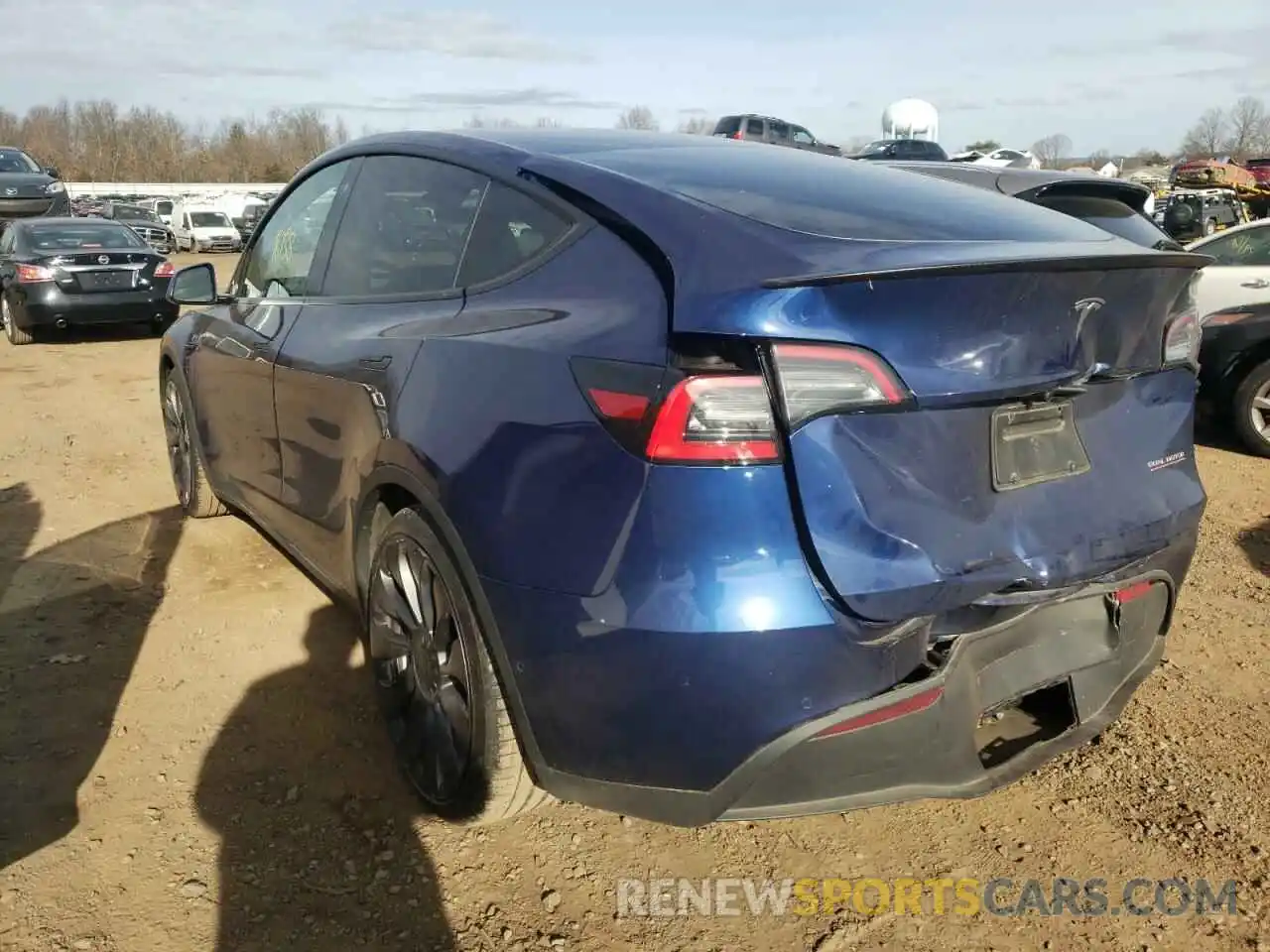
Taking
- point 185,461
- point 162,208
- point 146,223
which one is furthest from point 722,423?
point 162,208

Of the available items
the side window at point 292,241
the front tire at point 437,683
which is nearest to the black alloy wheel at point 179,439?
the side window at point 292,241

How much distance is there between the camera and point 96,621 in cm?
378

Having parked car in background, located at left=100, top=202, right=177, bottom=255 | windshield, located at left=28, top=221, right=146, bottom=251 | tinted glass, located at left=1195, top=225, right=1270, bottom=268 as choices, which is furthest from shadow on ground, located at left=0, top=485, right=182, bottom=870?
parked car in background, located at left=100, top=202, right=177, bottom=255

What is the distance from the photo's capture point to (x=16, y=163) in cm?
1864

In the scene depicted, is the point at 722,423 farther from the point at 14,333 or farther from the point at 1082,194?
the point at 14,333

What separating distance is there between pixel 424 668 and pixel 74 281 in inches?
421

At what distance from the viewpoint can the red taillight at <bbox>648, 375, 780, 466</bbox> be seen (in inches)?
70.8

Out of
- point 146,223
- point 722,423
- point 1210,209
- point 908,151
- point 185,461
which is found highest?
point 908,151

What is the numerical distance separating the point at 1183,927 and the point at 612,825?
1.31m

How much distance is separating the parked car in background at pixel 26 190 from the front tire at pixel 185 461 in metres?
15.2

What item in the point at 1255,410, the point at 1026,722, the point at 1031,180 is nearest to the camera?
the point at 1026,722

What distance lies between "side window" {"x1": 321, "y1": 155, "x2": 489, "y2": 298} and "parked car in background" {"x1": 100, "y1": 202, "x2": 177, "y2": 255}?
87.9 feet

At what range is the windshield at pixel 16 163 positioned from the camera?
18266 millimetres

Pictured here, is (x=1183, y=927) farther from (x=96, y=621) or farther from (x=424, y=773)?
(x=96, y=621)
